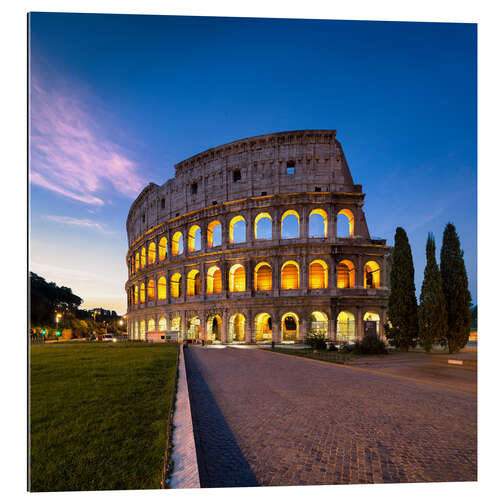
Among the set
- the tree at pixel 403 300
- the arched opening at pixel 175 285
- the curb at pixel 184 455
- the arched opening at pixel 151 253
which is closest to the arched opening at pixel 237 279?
the arched opening at pixel 175 285

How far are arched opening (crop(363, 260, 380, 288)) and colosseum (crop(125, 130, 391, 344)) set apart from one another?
4.5 inches

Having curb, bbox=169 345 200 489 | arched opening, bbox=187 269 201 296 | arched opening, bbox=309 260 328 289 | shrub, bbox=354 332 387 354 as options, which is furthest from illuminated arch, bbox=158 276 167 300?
curb, bbox=169 345 200 489

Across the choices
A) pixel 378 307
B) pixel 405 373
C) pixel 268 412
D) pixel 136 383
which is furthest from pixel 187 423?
pixel 378 307

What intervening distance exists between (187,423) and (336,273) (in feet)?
77.6

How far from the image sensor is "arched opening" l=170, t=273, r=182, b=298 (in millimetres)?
32941

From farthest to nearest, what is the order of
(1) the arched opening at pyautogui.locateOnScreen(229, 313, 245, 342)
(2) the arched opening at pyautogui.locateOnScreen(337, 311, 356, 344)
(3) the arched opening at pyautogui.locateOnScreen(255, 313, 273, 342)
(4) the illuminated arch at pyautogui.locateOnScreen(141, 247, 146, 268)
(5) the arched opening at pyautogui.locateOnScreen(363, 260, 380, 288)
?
(4) the illuminated arch at pyautogui.locateOnScreen(141, 247, 146, 268) → (1) the arched opening at pyautogui.locateOnScreen(229, 313, 245, 342) → (3) the arched opening at pyautogui.locateOnScreen(255, 313, 273, 342) → (5) the arched opening at pyautogui.locateOnScreen(363, 260, 380, 288) → (2) the arched opening at pyautogui.locateOnScreen(337, 311, 356, 344)

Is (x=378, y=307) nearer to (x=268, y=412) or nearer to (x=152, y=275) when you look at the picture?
(x=268, y=412)

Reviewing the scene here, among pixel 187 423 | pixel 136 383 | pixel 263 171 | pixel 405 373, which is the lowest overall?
pixel 405 373

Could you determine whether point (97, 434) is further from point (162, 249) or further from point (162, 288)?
point (162, 288)

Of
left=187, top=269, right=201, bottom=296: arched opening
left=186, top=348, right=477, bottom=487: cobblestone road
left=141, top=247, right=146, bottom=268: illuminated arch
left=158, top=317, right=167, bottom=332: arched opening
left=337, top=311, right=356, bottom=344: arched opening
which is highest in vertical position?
left=141, top=247, right=146, bottom=268: illuminated arch

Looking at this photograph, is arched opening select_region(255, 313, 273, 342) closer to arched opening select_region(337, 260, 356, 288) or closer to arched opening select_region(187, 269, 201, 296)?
arched opening select_region(187, 269, 201, 296)

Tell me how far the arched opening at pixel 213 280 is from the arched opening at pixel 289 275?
23.8 ft

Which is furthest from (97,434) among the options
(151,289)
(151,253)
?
(151,253)

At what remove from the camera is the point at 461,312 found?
15133 mm
